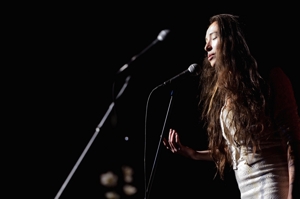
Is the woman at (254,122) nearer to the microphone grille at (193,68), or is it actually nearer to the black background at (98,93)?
the microphone grille at (193,68)

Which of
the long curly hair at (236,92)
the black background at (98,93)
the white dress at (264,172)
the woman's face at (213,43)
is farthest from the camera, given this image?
the black background at (98,93)

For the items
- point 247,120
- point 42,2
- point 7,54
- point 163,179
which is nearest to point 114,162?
point 163,179

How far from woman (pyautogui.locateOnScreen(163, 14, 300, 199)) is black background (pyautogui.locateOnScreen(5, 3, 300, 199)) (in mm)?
867

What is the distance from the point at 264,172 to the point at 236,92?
396mm

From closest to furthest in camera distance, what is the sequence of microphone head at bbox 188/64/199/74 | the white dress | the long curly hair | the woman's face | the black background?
the white dress, the long curly hair, microphone head at bbox 188/64/199/74, the woman's face, the black background

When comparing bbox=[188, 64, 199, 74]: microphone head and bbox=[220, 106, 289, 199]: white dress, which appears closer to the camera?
bbox=[220, 106, 289, 199]: white dress

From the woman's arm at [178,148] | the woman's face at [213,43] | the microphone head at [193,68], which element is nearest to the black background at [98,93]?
the woman's arm at [178,148]

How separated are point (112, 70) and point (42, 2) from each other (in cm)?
72

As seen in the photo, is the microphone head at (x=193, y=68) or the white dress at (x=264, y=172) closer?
the white dress at (x=264, y=172)

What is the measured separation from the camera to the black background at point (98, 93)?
279 centimetres

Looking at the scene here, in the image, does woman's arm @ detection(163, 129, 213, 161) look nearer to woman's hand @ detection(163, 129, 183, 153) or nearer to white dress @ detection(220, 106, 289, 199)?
woman's hand @ detection(163, 129, 183, 153)

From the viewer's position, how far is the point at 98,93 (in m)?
2.94

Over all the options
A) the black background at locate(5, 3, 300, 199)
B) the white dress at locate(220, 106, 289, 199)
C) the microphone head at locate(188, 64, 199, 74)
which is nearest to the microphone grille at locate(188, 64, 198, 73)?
the microphone head at locate(188, 64, 199, 74)

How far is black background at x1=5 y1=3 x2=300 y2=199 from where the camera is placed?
279cm
